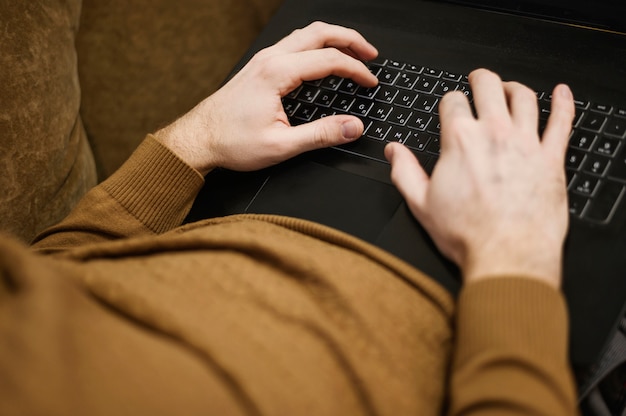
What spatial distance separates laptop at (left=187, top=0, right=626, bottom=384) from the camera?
2.07 ft

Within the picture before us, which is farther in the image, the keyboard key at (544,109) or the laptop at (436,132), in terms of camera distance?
the keyboard key at (544,109)

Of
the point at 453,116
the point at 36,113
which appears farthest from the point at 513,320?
the point at 36,113

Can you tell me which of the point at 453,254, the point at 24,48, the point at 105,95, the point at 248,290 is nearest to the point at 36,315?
the point at 248,290

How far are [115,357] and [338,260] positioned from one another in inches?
8.5

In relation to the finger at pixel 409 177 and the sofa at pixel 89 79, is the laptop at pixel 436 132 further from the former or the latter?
the sofa at pixel 89 79

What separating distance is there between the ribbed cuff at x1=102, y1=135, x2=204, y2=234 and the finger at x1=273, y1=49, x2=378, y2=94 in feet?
0.55

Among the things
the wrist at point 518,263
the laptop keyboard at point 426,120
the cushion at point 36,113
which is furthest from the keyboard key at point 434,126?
the cushion at point 36,113

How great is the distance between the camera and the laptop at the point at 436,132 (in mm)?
630

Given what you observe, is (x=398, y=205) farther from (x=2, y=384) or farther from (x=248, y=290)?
(x=2, y=384)

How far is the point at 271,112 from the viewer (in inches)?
33.0

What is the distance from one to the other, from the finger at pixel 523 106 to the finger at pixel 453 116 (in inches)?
1.7

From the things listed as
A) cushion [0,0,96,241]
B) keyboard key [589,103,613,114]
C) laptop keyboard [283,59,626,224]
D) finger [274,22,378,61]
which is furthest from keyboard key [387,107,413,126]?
cushion [0,0,96,241]

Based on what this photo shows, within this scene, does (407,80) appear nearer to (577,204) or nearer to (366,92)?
(366,92)

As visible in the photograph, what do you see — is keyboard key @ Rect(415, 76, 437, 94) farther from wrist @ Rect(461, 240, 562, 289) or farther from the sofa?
the sofa
